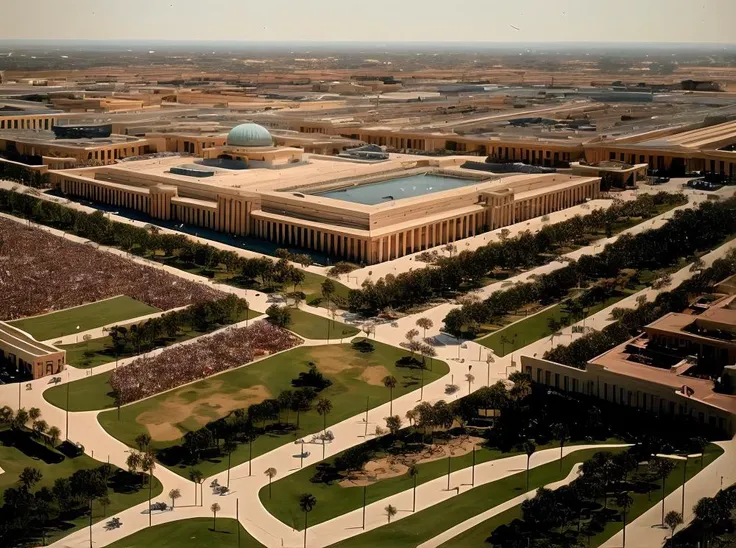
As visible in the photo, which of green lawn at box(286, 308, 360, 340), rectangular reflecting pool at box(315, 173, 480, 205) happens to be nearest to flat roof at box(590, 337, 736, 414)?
green lawn at box(286, 308, 360, 340)

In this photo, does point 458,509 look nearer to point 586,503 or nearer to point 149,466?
point 586,503

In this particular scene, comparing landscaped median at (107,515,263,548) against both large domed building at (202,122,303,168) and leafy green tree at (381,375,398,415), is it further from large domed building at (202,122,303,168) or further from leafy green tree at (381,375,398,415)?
large domed building at (202,122,303,168)

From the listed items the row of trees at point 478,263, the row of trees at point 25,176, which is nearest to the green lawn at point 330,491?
the row of trees at point 478,263

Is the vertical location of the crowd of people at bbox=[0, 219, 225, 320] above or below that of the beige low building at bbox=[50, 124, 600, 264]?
below

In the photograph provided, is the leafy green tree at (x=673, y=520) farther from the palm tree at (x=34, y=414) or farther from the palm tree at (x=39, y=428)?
the palm tree at (x=34, y=414)

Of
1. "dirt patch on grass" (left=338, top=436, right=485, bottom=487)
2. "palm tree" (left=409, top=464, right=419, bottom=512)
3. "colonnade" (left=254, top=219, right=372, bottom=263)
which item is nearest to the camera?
"palm tree" (left=409, top=464, right=419, bottom=512)

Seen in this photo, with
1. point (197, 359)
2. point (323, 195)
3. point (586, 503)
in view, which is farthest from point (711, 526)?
point (323, 195)
